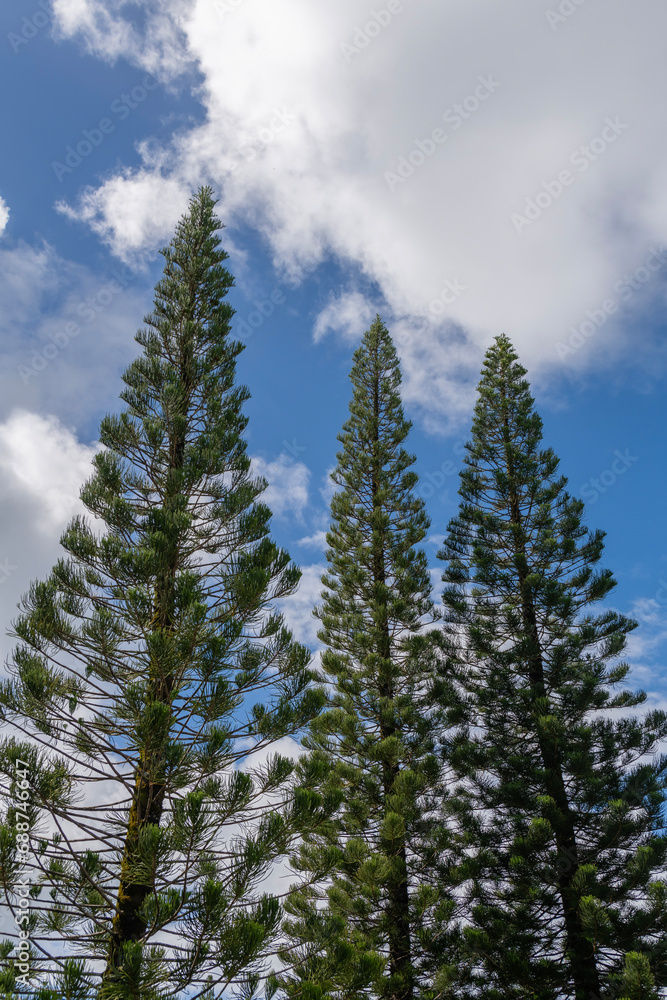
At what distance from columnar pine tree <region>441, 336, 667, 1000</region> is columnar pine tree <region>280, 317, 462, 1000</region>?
24.7 inches

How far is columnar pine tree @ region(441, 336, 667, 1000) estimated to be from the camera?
22.2 ft

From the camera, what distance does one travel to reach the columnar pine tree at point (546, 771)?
678 cm

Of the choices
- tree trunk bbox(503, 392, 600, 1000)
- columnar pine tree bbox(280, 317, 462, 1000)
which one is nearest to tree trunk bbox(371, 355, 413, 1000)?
columnar pine tree bbox(280, 317, 462, 1000)

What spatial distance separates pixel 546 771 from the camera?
7.70 m

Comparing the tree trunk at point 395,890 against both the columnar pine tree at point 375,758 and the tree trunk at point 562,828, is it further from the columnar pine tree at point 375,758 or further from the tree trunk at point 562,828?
the tree trunk at point 562,828

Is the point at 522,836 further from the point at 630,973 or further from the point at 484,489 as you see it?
the point at 484,489

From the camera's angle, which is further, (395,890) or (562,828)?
(562,828)

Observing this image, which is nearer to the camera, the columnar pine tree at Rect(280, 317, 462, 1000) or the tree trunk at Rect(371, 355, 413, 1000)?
the columnar pine tree at Rect(280, 317, 462, 1000)

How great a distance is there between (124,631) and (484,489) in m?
8.19

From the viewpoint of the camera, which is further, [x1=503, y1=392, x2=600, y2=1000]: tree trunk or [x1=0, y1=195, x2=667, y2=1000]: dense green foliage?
[x1=503, y1=392, x2=600, y2=1000]: tree trunk

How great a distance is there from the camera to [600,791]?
7715 millimetres

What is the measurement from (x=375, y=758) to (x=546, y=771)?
2.29 m

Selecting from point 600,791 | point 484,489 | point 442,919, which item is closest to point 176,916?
point 442,919

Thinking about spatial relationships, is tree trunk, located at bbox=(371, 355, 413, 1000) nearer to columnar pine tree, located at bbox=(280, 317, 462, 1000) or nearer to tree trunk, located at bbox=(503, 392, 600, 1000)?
columnar pine tree, located at bbox=(280, 317, 462, 1000)
